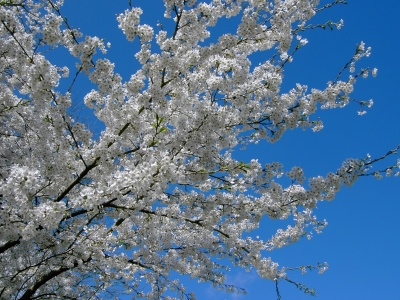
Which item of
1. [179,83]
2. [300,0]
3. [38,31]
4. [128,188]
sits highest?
[300,0]

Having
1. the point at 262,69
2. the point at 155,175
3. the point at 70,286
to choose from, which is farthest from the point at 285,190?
the point at 70,286

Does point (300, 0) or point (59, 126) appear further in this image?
point (300, 0)

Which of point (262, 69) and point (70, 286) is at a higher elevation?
point (262, 69)

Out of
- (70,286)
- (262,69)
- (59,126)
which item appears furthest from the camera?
(70,286)

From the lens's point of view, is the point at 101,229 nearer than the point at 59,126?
No

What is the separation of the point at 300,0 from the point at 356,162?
296 cm

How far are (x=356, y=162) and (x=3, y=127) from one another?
6.91 metres

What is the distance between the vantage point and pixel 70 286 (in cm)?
872

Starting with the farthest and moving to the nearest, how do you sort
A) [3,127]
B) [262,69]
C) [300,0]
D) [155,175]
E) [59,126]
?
1. [3,127]
2. [262,69]
3. [300,0]
4. [59,126]
5. [155,175]

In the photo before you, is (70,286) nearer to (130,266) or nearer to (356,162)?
(130,266)

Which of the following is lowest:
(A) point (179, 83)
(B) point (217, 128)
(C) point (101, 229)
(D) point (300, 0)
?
(C) point (101, 229)

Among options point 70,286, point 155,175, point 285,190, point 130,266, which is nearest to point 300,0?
point 285,190

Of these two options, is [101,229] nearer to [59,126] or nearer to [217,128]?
[59,126]

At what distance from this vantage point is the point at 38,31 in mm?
7426
